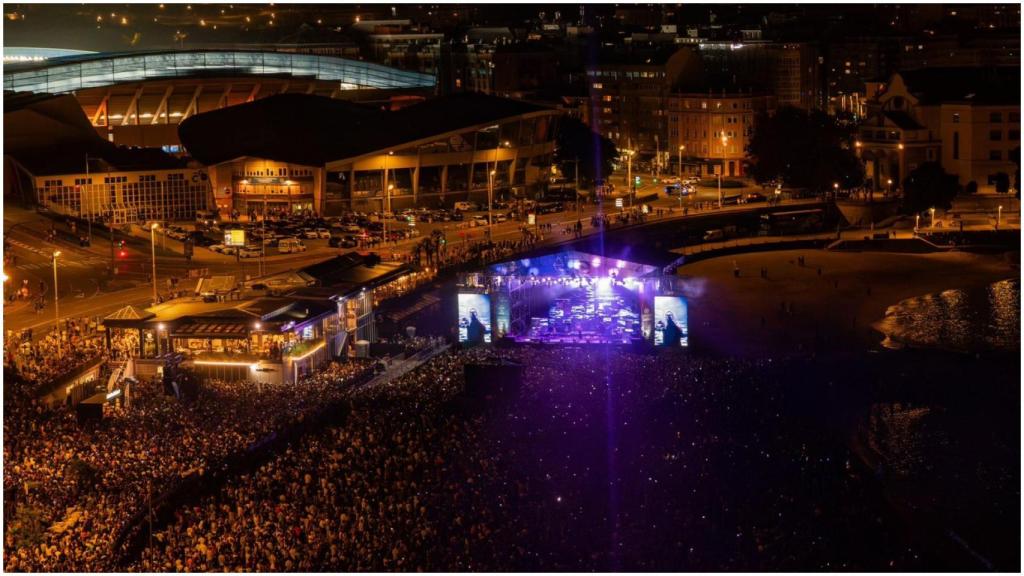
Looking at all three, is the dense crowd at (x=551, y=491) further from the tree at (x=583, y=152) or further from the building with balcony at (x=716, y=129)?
the building with balcony at (x=716, y=129)

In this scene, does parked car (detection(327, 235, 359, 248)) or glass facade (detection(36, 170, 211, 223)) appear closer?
parked car (detection(327, 235, 359, 248))

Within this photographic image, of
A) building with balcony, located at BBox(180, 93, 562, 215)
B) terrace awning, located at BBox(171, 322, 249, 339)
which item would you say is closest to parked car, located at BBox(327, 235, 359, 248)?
A: building with balcony, located at BBox(180, 93, 562, 215)

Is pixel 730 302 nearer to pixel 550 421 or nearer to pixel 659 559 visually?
pixel 550 421

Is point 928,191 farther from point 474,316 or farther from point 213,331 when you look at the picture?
point 213,331

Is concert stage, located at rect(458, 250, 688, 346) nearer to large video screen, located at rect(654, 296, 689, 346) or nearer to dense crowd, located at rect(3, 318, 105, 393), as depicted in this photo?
large video screen, located at rect(654, 296, 689, 346)

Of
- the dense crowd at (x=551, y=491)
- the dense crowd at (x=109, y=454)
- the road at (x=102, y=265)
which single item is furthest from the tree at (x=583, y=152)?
the dense crowd at (x=109, y=454)
